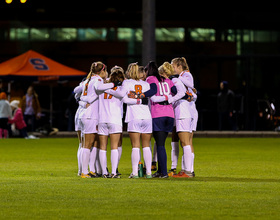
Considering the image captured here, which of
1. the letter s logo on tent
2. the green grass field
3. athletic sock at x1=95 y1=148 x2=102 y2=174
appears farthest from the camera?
the letter s logo on tent

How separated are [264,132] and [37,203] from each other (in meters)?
20.4

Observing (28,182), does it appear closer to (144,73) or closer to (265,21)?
(144,73)

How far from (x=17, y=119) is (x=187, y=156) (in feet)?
44.1

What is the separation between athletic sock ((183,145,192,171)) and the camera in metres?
13.9

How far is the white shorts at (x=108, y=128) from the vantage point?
45.1 feet

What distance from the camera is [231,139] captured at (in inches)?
1114

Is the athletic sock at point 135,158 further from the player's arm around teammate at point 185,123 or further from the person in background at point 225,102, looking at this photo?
the person in background at point 225,102

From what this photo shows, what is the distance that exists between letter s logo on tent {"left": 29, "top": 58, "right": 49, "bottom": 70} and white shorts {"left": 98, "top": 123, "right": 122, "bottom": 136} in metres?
14.1

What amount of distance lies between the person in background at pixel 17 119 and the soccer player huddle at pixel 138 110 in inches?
495

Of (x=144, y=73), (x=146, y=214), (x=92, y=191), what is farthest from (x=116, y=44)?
(x=146, y=214)

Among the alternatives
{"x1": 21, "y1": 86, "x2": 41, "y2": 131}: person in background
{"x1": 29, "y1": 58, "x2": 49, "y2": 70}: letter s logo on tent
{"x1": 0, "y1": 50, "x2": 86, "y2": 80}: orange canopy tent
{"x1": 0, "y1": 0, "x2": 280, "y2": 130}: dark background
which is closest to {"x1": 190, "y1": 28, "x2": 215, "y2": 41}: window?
{"x1": 0, "y1": 0, "x2": 280, "y2": 130}: dark background

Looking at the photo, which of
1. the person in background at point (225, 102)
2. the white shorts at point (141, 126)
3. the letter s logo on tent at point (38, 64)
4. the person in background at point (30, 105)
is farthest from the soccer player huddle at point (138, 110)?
the person in background at point (225, 102)

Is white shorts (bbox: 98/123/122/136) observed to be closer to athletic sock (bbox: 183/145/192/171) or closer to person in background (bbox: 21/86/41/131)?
athletic sock (bbox: 183/145/192/171)

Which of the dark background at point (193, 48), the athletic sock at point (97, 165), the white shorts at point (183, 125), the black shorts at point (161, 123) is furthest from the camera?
the dark background at point (193, 48)
